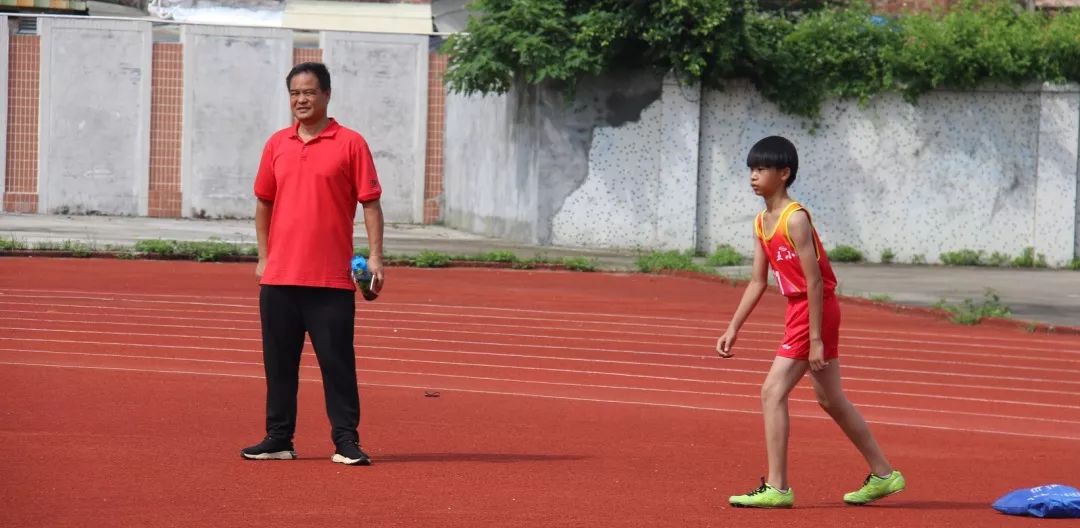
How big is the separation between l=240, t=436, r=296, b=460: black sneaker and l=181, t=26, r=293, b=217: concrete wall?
71.4 feet

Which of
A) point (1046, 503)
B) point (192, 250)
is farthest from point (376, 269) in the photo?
point (192, 250)

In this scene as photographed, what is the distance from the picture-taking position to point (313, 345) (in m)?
7.83

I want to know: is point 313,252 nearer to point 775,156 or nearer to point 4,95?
point 775,156

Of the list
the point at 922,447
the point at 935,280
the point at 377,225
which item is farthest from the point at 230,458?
the point at 935,280

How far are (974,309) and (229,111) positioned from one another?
629 inches

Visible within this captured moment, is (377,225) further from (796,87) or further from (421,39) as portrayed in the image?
(421,39)

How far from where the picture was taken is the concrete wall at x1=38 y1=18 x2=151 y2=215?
28688 millimetres

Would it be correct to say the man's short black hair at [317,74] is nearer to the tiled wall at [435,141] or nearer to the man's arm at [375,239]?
the man's arm at [375,239]

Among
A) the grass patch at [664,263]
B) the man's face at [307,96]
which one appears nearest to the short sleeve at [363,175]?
the man's face at [307,96]

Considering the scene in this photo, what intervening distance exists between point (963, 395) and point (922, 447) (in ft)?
8.78

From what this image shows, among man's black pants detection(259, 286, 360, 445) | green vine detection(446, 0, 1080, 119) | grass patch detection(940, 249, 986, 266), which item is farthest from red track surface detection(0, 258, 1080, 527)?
grass patch detection(940, 249, 986, 266)

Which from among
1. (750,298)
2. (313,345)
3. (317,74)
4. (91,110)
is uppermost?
(91,110)

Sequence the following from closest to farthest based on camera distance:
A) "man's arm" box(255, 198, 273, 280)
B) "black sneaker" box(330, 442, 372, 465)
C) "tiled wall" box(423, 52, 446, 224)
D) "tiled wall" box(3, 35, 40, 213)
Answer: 1. "black sneaker" box(330, 442, 372, 465)
2. "man's arm" box(255, 198, 273, 280)
3. "tiled wall" box(3, 35, 40, 213)
4. "tiled wall" box(423, 52, 446, 224)

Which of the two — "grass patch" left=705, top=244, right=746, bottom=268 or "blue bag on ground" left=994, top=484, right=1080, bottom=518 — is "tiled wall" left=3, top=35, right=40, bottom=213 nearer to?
"grass patch" left=705, top=244, right=746, bottom=268
